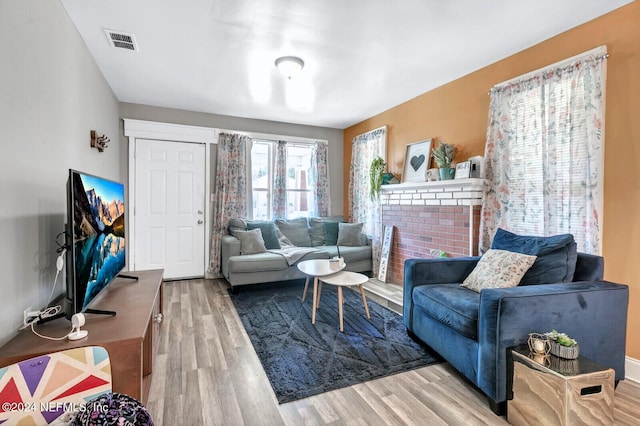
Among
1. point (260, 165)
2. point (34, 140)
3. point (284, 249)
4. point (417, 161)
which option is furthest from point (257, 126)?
point (34, 140)

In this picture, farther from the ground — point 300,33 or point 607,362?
point 300,33

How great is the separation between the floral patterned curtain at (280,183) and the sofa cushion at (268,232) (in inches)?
17.7

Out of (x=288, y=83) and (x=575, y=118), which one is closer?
(x=575, y=118)

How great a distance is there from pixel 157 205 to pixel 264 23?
9.70ft

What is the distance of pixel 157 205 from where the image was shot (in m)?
4.13

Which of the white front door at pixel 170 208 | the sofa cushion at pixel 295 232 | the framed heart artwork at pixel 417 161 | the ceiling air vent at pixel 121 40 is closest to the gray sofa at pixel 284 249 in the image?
the sofa cushion at pixel 295 232

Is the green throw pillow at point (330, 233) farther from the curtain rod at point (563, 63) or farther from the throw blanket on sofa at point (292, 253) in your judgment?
the curtain rod at point (563, 63)

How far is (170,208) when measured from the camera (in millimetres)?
4203

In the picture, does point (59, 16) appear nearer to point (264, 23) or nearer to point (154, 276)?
point (264, 23)

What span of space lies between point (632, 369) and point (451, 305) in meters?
1.26

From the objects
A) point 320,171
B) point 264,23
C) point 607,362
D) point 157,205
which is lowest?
point 607,362

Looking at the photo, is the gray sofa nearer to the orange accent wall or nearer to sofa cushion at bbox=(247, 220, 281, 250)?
sofa cushion at bbox=(247, 220, 281, 250)

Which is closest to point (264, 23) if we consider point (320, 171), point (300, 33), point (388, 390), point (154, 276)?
point (300, 33)

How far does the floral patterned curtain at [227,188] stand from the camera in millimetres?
4336
